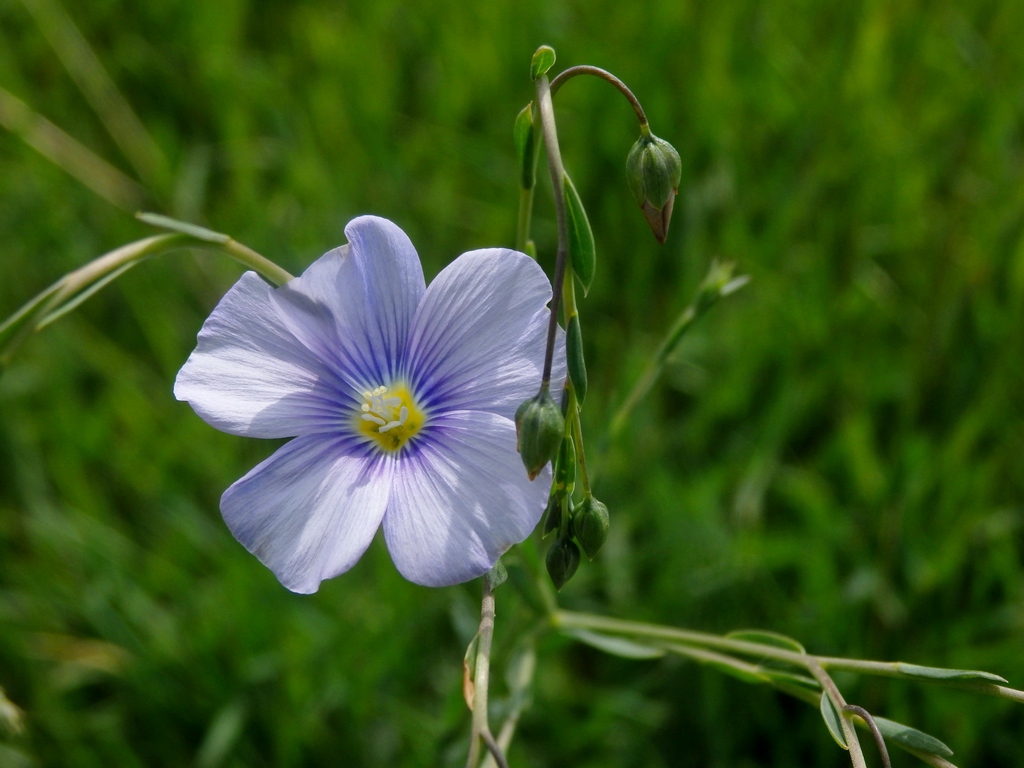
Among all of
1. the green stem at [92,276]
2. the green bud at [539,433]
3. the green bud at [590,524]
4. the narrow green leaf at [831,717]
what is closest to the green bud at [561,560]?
the green bud at [590,524]

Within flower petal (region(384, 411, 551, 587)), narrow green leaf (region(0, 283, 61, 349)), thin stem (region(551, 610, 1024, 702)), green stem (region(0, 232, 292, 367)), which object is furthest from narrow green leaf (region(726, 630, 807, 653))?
narrow green leaf (region(0, 283, 61, 349))

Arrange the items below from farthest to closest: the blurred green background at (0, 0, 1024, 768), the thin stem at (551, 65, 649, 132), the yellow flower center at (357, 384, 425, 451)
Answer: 1. the blurred green background at (0, 0, 1024, 768)
2. the yellow flower center at (357, 384, 425, 451)
3. the thin stem at (551, 65, 649, 132)

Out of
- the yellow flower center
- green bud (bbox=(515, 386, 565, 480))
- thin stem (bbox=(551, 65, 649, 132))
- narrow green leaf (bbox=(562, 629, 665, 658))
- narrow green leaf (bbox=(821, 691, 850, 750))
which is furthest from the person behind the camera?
narrow green leaf (bbox=(562, 629, 665, 658))

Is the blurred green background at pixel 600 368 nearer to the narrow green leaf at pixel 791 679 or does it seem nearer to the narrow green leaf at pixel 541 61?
the narrow green leaf at pixel 791 679

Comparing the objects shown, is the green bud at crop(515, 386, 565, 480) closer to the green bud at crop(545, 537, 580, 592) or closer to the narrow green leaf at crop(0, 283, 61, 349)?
the green bud at crop(545, 537, 580, 592)

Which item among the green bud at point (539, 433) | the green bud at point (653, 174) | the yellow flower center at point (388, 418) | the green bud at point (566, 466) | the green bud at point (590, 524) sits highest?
the green bud at point (653, 174)

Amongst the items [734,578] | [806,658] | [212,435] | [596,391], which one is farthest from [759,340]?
[212,435]
